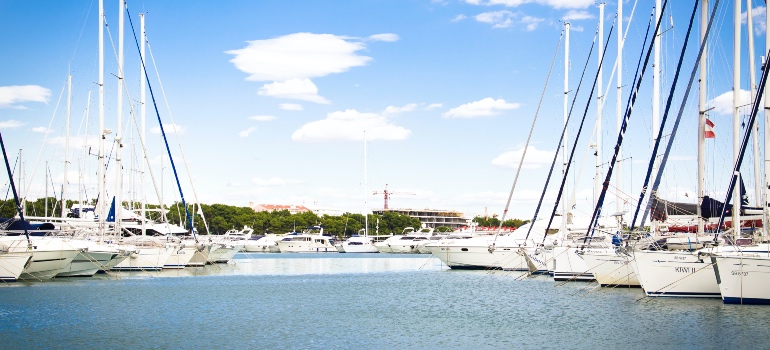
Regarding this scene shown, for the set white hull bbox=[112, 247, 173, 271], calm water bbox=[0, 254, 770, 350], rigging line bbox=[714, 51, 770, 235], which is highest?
rigging line bbox=[714, 51, 770, 235]

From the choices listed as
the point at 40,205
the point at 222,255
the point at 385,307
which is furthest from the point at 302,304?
the point at 40,205

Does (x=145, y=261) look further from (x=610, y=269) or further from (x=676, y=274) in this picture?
(x=676, y=274)

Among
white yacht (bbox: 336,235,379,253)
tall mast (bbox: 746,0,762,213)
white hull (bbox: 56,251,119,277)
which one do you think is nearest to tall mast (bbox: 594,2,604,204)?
tall mast (bbox: 746,0,762,213)

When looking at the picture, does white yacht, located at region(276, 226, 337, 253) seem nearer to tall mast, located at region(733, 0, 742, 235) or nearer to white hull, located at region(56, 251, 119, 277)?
white hull, located at region(56, 251, 119, 277)

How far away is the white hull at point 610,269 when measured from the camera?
135 ft

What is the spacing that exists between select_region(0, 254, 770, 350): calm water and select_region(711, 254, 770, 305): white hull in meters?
0.41

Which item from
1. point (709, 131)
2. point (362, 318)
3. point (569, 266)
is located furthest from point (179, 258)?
point (709, 131)

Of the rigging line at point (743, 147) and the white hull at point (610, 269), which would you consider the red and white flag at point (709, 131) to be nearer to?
the rigging line at point (743, 147)

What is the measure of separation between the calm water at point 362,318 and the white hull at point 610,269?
2.19 ft

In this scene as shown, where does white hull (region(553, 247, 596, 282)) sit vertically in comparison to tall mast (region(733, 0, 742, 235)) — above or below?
below

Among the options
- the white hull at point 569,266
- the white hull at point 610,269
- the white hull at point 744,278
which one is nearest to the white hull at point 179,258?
the white hull at point 569,266

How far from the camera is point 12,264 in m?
42.2

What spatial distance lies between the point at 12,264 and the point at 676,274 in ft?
103

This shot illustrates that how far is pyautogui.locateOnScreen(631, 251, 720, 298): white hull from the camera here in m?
33.3
